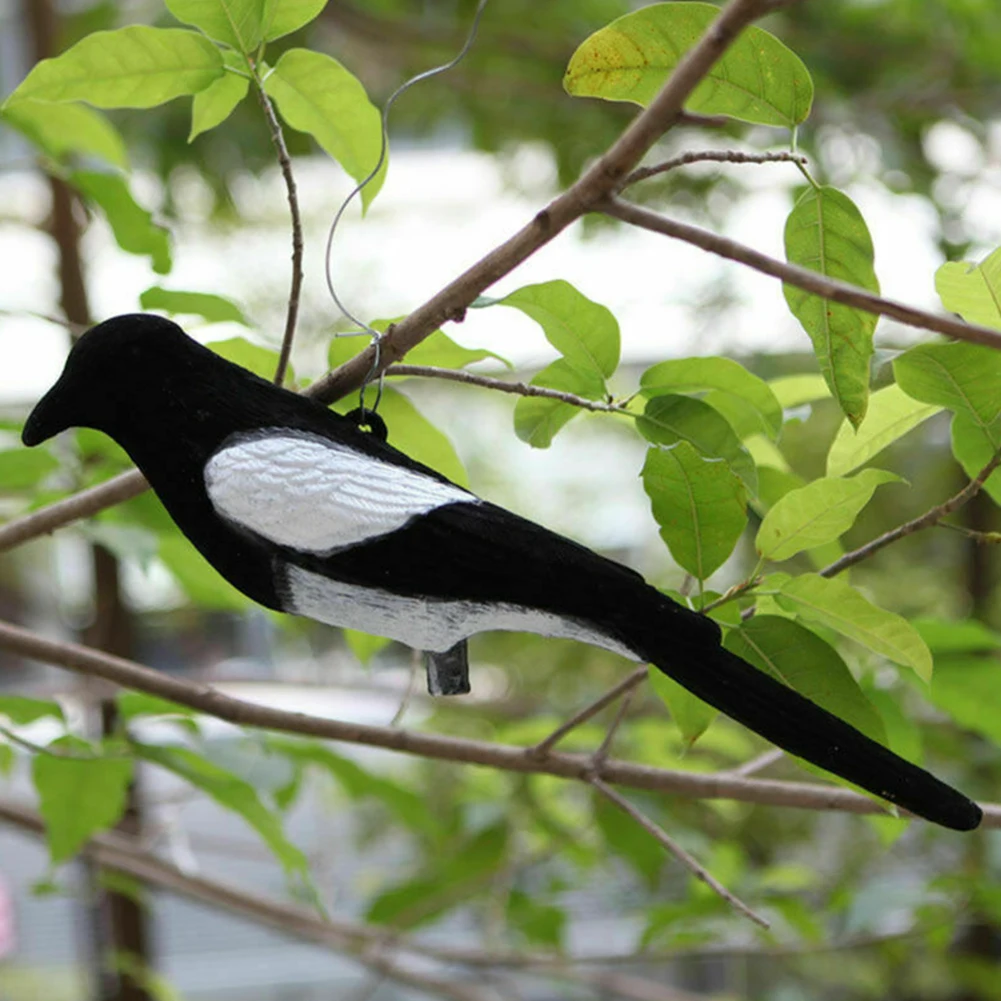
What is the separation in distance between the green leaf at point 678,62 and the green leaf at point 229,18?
5.2 inches

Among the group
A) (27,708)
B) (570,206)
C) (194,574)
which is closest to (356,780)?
(194,574)

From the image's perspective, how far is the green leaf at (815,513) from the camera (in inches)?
16.5

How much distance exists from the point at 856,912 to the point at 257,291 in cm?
150

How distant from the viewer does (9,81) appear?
5.59 feet

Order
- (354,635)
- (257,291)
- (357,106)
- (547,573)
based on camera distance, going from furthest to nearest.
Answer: (257,291) → (354,635) → (357,106) → (547,573)

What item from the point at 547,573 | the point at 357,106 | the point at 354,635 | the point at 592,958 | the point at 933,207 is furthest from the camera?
the point at 933,207

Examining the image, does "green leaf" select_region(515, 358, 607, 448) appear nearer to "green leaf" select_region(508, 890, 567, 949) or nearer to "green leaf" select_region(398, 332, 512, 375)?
"green leaf" select_region(398, 332, 512, 375)

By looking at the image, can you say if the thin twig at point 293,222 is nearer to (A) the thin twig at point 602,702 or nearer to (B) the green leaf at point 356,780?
(A) the thin twig at point 602,702

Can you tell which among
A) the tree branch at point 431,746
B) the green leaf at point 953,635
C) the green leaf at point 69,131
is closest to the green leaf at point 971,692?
the green leaf at point 953,635

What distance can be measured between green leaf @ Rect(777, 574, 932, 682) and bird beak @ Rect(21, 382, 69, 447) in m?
0.28

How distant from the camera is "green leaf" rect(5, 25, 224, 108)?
45cm

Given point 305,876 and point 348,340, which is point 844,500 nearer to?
point 348,340

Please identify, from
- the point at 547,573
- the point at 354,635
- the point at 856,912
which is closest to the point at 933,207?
the point at 856,912

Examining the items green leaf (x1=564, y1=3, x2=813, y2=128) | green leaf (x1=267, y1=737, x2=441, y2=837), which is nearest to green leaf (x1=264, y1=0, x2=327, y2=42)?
green leaf (x1=564, y1=3, x2=813, y2=128)
